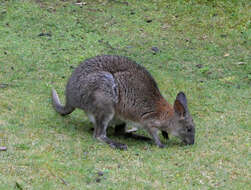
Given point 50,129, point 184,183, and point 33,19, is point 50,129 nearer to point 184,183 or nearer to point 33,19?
point 184,183

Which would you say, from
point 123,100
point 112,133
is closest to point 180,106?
point 123,100

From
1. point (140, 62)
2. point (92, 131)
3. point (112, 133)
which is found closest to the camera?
point (92, 131)

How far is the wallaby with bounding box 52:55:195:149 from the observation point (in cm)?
689

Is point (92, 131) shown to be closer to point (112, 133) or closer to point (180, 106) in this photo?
point (112, 133)

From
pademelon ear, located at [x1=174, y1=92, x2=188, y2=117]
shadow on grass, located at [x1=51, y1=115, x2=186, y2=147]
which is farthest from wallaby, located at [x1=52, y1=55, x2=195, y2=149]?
shadow on grass, located at [x1=51, y1=115, x2=186, y2=147]

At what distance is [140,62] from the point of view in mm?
9836

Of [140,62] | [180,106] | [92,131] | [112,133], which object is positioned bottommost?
[140,62]

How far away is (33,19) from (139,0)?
115 inches

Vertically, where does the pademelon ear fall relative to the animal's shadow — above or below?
above

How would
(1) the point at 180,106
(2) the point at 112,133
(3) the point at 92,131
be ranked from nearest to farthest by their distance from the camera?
1. (1) the point at 180,106
2. (3) the point at 92,131
3. (2) the point at 112,133

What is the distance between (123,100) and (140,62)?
2.89 metres

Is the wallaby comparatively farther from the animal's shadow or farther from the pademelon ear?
the animal's shadow

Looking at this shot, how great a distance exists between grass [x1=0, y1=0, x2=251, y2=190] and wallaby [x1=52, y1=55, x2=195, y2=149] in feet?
0.89

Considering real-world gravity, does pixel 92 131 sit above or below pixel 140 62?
above
